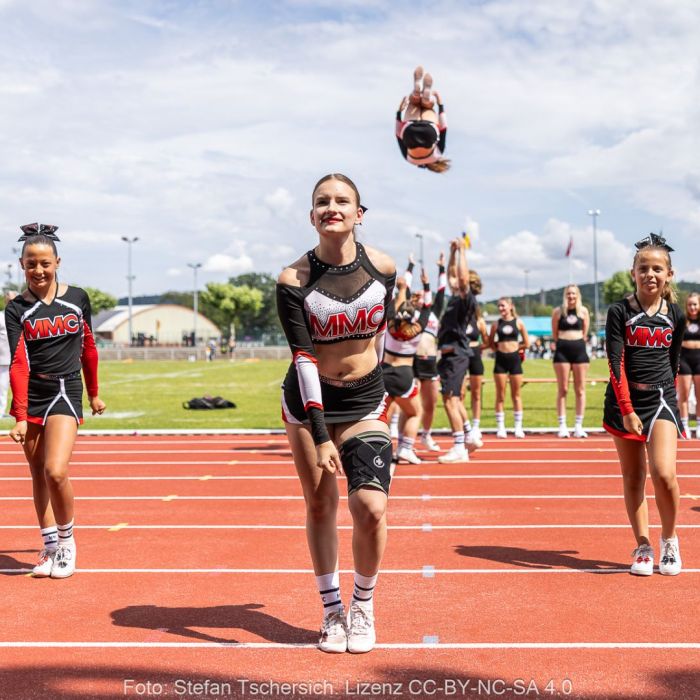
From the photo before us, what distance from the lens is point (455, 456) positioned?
36.6 ft

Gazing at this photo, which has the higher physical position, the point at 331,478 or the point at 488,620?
the point at 331,478

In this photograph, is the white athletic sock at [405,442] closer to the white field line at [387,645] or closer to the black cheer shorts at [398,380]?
the black cheer shorts at [398,380]

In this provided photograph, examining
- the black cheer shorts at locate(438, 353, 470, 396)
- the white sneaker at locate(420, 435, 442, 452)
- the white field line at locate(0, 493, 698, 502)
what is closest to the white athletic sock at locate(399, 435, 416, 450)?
the black cheer shorts at locate(438, 353, 470, 396)

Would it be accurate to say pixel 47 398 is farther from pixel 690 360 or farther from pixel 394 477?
pixel 690 360

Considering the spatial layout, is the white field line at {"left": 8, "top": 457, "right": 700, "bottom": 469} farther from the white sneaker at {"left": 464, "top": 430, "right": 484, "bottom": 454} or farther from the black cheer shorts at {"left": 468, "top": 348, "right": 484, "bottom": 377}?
the black cheer shorts at {"left": 468, "top": 348, "right": 484, "bottom": 377}

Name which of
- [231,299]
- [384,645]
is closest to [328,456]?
[384,645]

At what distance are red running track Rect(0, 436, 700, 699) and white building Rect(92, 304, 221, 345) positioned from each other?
382 ft

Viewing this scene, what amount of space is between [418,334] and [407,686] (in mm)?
6648

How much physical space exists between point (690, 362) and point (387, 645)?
10409 millimetres

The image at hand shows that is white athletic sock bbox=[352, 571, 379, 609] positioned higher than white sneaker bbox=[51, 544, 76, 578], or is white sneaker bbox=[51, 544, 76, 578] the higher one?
white athletic sock bbox=[352, 571, 379, 609]

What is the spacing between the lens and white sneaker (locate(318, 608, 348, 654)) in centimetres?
429

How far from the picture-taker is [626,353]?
583 centimetres

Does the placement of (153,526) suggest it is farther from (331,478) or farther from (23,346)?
(331,478)

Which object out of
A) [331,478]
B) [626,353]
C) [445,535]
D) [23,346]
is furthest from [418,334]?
[331,478]
